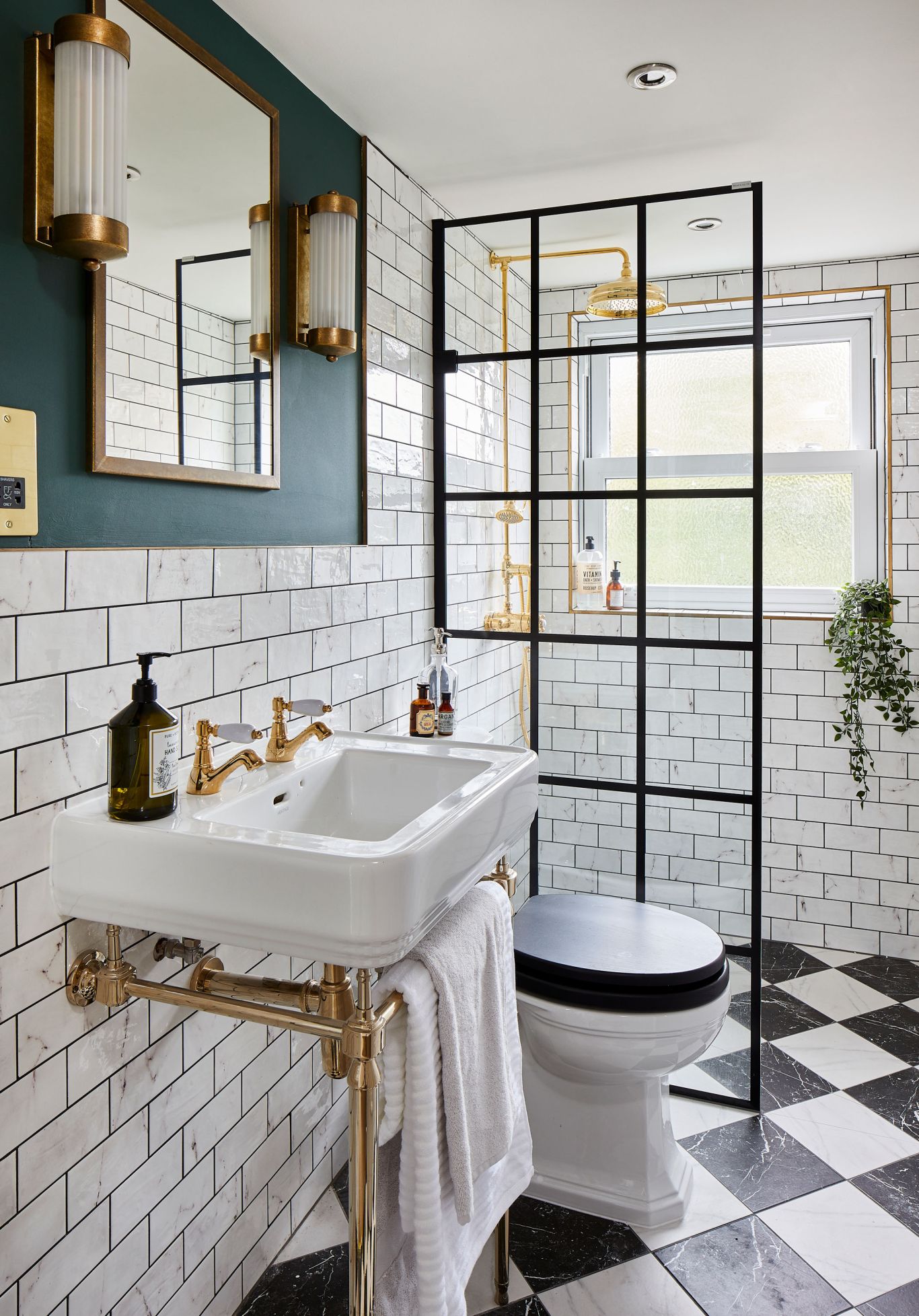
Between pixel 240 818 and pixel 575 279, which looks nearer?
pixel 240 818

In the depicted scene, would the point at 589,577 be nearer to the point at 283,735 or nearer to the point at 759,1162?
the point at 283,735

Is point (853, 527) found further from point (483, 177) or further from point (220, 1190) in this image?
point (220, 1190)

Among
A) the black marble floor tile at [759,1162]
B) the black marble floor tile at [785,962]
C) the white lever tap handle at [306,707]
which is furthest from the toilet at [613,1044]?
the black marble floor tile at [785,962]

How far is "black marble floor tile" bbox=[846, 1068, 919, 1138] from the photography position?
7.33ft

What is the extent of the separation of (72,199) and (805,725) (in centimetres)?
282

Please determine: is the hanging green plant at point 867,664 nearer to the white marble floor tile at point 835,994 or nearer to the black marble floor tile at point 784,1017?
the white marble floor tile at point 835,994

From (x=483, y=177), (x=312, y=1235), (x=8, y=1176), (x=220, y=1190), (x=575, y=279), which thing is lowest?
(x=312, y=1235)

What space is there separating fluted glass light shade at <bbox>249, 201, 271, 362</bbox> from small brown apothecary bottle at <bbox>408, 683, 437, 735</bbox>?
836 millimetres

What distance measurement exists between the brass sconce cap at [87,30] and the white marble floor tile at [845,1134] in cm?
255

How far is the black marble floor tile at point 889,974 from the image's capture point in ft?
9.50

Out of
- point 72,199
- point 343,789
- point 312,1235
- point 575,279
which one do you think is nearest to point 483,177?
point 575,279

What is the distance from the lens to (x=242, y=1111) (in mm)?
1683

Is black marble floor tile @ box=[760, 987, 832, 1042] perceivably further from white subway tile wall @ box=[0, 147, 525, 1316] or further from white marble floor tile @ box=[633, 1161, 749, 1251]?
white subway tile wall @ box=[0, 147, 525, 1316]

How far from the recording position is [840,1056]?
8.28ft
